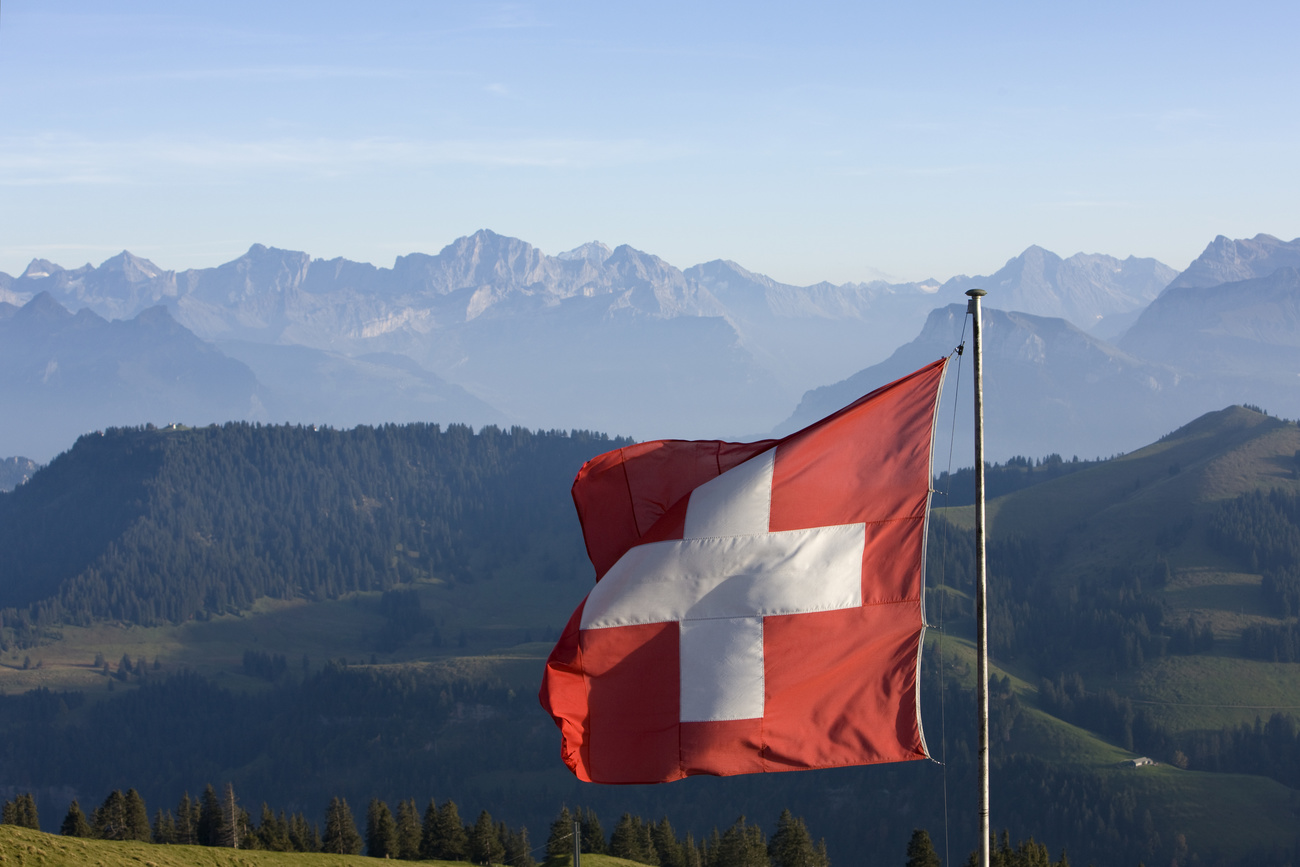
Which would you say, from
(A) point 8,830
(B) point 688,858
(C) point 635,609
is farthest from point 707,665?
(B) point 688,858

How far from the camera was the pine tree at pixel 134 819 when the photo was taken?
519ft

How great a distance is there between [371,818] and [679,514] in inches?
5951

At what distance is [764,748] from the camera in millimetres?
26953

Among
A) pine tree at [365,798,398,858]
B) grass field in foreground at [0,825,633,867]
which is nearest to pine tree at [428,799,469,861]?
pine tree at [365,798,398,858]

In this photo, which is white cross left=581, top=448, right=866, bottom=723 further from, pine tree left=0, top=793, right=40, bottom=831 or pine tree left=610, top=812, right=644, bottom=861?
pine tree left=0, top=793, right=40, bottom=831

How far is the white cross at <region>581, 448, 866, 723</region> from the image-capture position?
2680 cm

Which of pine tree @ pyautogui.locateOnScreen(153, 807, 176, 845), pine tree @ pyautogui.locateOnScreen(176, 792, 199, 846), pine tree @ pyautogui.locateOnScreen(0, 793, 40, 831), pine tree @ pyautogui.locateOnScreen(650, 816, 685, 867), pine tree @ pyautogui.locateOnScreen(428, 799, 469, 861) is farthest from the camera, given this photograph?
pine tree @ pyautogui.locateOnScreen(153, 807, 176, 845)

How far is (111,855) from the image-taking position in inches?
2420

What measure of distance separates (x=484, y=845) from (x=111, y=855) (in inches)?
3544

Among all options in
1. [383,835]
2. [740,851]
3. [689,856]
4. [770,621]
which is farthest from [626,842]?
[770,621]

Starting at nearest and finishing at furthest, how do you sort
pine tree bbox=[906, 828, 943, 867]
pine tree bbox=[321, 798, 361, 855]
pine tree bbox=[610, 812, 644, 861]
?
pine tree bbox=[906, 828, 943, 867] < pine tree bbox=[610, 812, 644, 861] < pine tree bbox=[321, 798, 361, 855]

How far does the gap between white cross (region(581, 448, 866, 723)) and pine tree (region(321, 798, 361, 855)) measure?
142686 mm

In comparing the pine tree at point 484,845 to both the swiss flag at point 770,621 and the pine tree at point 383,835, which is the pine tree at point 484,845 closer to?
the pine tree at point 383,835

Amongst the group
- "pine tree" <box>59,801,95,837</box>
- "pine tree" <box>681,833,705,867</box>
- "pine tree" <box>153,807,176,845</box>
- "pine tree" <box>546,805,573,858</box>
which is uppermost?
"pine tree" <box>546,805,573,858</box>
